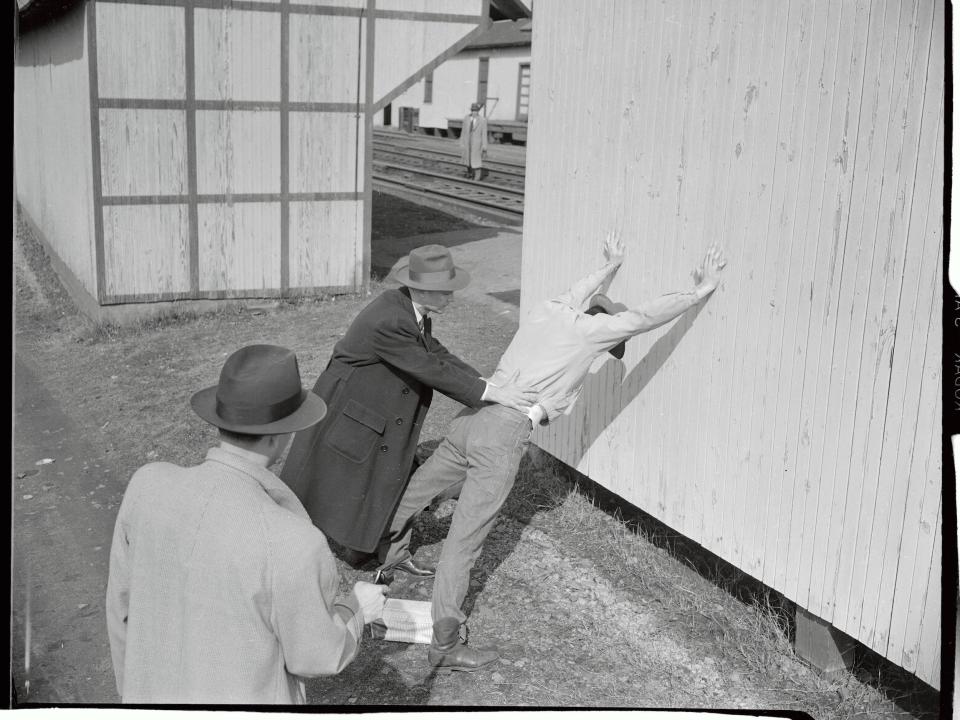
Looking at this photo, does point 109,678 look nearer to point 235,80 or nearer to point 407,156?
point 235,80

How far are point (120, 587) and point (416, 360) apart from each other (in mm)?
2245

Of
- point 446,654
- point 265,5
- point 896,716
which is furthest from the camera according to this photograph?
point 265,5

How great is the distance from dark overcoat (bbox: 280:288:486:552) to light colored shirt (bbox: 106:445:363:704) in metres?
2.24

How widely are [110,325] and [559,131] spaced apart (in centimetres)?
663

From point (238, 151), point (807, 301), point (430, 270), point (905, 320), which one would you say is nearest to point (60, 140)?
point (238, 151)

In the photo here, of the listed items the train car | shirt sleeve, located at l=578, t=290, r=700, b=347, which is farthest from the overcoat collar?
the train car

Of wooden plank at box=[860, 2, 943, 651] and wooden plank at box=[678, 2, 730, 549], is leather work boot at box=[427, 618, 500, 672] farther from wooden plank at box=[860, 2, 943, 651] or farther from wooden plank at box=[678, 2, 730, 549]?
wooden plank at box=[860, 2, 943, 651]

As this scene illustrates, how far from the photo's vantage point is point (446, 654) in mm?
4586

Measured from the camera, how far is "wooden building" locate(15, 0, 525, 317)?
10.4 m

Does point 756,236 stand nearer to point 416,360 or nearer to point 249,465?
point 416,360

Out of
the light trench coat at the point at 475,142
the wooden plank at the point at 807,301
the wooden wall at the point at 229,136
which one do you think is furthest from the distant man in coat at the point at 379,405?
the light trench coat at the point at 475,142

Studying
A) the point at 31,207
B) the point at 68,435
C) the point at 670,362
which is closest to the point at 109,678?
the point at 670,362

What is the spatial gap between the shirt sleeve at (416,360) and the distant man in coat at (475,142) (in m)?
18.6

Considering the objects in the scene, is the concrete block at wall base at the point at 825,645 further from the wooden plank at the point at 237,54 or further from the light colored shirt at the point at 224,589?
the wooden plank at the point at 237,54
